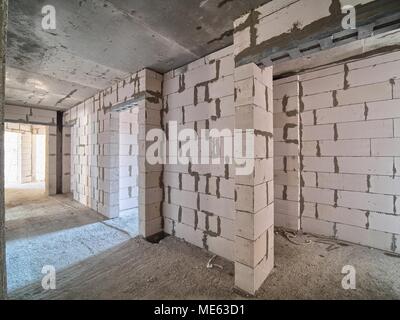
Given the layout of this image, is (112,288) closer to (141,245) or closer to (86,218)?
(141,245)

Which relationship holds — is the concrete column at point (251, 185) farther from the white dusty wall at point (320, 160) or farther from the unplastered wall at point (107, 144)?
the unplastered wall at point (107, 144)

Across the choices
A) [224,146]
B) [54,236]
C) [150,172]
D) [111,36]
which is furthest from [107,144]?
[224,146]

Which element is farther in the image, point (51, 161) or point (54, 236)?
point (51, 161)

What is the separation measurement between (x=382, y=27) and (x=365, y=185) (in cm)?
228

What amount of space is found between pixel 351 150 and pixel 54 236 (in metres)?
5.00

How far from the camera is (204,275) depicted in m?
2.26

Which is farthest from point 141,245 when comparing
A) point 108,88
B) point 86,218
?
point 108,88

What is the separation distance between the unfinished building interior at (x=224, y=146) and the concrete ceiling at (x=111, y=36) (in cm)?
2

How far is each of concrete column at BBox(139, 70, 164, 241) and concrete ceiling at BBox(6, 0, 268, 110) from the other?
1.14 ft

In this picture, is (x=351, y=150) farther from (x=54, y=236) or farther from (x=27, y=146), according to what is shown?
(x=27, y=146)

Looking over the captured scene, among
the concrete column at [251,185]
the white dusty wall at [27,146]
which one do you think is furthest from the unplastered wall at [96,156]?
the white dusty wall at [27,146]

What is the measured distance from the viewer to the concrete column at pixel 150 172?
10.4 feet

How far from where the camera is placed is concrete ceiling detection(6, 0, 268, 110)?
1854mm

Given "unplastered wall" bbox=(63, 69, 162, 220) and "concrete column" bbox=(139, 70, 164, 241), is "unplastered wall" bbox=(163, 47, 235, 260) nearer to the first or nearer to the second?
"concrete column" bbox=(139, 70, 164, 241)
